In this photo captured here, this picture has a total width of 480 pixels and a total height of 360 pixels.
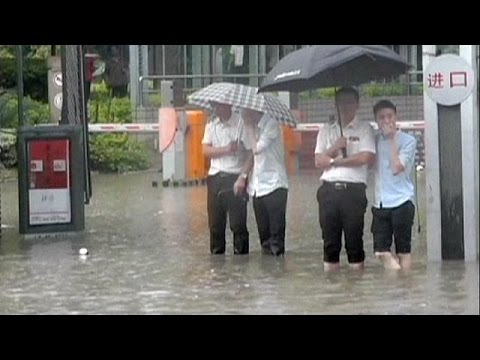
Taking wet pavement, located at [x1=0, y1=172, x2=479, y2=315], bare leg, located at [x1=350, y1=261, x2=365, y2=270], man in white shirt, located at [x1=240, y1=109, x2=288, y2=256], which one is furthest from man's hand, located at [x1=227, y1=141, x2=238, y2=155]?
bare leg, located at [x1=350, y1=261, x2=365, y2=270]

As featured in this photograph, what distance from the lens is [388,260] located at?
430 inches

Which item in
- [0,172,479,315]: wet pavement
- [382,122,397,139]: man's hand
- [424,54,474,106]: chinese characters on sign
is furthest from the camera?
[382,122,397,139]: man's hand

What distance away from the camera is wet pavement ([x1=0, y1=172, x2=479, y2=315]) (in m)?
10.1

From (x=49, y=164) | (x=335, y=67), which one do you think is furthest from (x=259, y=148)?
(x=49, y=164)

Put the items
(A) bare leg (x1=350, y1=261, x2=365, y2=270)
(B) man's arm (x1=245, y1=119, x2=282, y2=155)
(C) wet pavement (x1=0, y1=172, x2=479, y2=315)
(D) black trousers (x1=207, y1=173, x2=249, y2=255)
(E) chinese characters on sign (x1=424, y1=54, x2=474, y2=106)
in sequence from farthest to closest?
(D) black trousers (x1=207, y1=173, x2=249, y2=255) → (B) man's arm (x1=245, y1=119, x2=282, y2=155) → (A) bare leg (x1=350, y1=261, x2=365, y2=270) → (E) chinese characters on sign (x1=424, y1=54, x2=474, y2=106) → (C) wet pavement (x1=0, y1=172, x2=479, y2=315)

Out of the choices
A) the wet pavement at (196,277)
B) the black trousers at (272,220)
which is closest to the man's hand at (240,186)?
the black trousers at (272,220)

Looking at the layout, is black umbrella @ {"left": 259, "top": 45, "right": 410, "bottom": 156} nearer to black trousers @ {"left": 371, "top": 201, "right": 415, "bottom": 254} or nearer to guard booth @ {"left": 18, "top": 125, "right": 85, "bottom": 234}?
black trousers @ {"left": 371, "top": 201, "right": 415, "bottom": 254}

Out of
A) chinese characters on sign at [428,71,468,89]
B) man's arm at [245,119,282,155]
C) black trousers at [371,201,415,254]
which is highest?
chinese characters on sign at [428,71,468,89]

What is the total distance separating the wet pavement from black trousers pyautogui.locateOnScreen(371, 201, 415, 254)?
0.81ft

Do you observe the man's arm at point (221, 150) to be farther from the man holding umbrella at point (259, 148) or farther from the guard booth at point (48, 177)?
the guard booth at point (48, 177)

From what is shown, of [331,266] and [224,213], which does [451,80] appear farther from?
[224,213]

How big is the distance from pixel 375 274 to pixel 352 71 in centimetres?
161

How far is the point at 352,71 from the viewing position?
1103 cm

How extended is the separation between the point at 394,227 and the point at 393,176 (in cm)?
39
